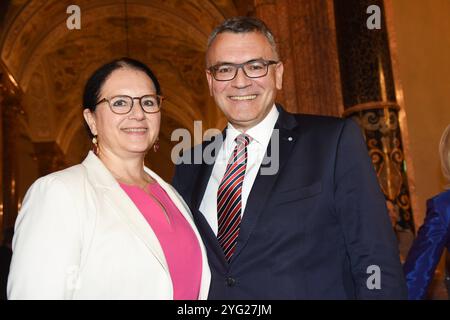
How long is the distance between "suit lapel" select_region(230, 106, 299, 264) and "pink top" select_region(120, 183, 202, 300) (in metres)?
0.18

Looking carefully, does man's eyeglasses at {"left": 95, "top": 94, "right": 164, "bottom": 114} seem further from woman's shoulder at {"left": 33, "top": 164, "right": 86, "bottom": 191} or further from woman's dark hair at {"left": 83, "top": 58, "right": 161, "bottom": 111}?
woman's shoulder at {"left": 33, "top": 164, "right": 86, "bottom": 191}

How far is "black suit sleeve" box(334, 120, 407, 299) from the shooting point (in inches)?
84.0

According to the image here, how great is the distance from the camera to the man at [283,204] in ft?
7.09

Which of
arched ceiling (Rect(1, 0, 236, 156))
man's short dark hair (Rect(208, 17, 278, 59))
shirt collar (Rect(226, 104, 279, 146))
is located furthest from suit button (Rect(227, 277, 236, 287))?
arched ceiling (Rect(1, 0, 236, 156))

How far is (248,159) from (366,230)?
58 centimetres

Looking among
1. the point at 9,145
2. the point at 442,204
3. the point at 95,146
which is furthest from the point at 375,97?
the point at 9,145

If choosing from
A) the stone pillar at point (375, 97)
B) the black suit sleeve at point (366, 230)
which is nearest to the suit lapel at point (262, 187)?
the black suit sleeve at point (366, 230)

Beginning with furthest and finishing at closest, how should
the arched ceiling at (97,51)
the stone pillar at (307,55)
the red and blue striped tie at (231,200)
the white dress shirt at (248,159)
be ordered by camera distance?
the arched ceiling at (97,51)
the stone pillar at (307,55)
the white dress shirt at (248,159)
the red and blue striped tie at (231,200)

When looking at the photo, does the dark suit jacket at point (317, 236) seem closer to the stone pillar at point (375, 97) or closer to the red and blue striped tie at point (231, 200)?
the red and blue striped tie at point (231, 200)

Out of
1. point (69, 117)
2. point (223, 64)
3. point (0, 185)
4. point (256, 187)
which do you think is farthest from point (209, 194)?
point (69, 117)

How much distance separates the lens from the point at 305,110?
7742 millimetres

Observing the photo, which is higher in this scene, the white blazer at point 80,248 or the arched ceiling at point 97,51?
the arched ceiling at point 97,51

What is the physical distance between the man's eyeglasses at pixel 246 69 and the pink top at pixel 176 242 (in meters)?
0.59

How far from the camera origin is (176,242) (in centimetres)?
226
